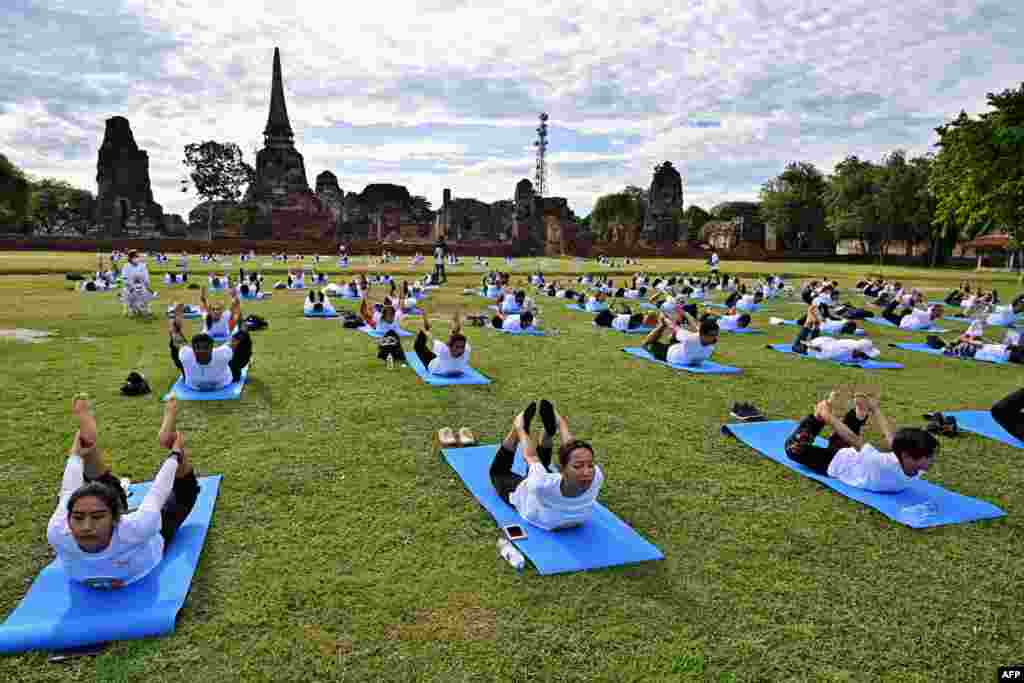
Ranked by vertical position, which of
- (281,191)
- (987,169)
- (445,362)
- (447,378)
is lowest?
(447,378)

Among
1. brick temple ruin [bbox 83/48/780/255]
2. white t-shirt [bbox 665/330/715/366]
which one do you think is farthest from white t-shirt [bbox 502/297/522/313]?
brick temple ruin [bbox 83/48/780/255]

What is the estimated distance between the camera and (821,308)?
533 inches

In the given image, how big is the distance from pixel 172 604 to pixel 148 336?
867 centimetres

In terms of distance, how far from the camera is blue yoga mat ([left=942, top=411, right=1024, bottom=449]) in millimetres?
5945

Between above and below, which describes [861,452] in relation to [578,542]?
above

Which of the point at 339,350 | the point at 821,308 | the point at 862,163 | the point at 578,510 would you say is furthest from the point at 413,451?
the point at 862,163

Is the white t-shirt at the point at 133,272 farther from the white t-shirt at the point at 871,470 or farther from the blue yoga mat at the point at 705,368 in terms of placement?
the white t-shirt at the point at 871,470

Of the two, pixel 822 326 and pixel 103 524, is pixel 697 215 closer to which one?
pixel 822 326

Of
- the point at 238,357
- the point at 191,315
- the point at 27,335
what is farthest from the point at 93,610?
the point at 191,315

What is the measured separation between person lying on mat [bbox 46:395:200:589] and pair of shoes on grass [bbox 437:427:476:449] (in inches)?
89.1

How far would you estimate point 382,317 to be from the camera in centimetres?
1076

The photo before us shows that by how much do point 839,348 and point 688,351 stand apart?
2.80 meters

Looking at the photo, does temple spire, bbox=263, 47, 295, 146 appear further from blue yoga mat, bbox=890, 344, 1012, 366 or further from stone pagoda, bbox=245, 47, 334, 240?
blue yoga mat, bbox=890, 344, 1012, 366

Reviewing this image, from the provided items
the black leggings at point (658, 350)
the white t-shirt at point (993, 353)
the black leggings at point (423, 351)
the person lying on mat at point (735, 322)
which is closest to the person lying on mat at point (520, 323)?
the black leggings at point (658, 350)
